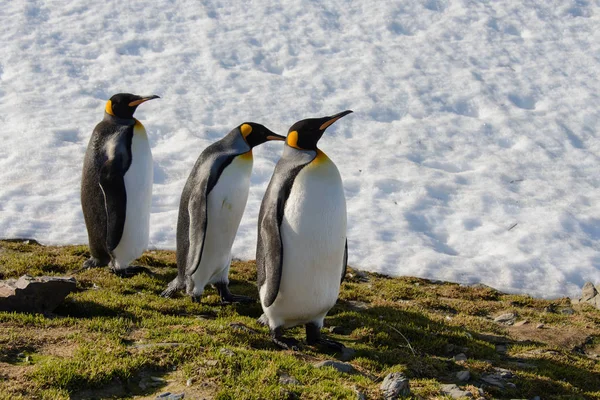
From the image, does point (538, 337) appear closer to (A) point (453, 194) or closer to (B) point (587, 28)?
(A) point (453, 194)

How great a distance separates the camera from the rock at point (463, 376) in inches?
203

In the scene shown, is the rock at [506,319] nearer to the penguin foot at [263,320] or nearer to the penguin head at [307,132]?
the penguin foot at [263,320]

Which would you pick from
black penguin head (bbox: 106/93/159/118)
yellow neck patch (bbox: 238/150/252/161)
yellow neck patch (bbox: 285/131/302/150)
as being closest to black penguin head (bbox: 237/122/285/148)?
yellow neck patch (bbox: 238/150/252/161)

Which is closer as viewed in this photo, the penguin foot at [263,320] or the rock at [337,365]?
the rock at [337,365]

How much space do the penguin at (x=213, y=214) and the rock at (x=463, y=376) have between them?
235cm

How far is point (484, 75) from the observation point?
50.6 feet

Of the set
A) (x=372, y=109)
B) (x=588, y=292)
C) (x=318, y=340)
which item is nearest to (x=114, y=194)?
(x=318, y=340)

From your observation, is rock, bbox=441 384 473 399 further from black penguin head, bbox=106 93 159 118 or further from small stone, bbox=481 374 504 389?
black penguin head, bbox=106 93 159 118

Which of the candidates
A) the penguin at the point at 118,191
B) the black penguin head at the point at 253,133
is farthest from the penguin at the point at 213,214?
the penguin at the point at 118,191

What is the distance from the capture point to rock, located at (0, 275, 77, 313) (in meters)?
5.47

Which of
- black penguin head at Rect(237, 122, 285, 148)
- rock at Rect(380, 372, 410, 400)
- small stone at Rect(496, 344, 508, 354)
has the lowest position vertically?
small stone at Rect(496, 344, 508, 354)

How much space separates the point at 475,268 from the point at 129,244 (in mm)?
4308

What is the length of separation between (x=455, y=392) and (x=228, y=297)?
2.88 meters

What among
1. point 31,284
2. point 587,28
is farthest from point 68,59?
point 587,28
